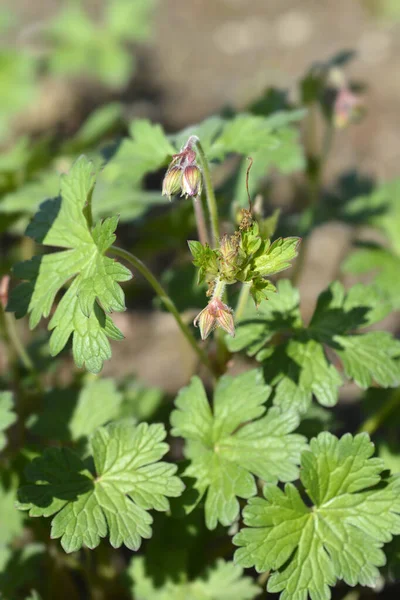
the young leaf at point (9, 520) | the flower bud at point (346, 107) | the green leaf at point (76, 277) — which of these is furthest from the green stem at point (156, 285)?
the flower bud at point (346, 107)

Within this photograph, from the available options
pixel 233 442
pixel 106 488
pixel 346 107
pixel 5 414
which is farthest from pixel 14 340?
pixel 346 107

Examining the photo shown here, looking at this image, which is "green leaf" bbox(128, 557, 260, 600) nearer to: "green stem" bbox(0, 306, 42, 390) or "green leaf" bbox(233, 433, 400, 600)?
"green leaf" bbox(233, 433, 400, 600)

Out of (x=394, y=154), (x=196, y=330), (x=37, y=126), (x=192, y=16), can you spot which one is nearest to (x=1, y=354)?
(x=196, y=330)

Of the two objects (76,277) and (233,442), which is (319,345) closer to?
(233,442)

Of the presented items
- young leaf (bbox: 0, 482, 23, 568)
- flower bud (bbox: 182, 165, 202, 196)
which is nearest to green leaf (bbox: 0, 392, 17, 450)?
young leaf (bbox: 0, 482, 23, 568)

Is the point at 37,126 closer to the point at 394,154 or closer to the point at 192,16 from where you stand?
the point at 192,16

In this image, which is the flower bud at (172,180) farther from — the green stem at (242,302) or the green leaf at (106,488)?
the green leaf at (106,488)
